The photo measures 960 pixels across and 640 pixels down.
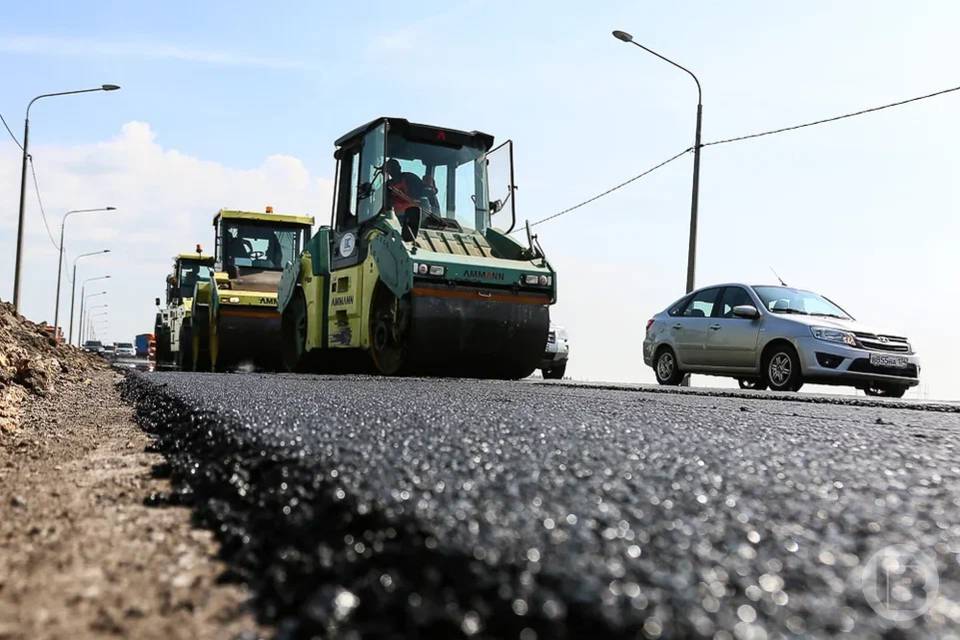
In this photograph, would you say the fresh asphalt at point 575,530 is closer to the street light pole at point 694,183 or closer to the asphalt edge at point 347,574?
the asphalt edge at point 347,574

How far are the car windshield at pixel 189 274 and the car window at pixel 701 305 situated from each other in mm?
12476

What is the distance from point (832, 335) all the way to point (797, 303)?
84 cm

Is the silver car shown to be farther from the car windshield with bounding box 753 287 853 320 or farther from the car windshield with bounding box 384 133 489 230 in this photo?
the car windshield with bounding box 384 133 489 230

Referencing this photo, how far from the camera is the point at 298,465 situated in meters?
1.98

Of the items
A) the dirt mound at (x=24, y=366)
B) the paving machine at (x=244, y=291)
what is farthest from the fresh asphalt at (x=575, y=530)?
the paving machine at (x=244, y=291)

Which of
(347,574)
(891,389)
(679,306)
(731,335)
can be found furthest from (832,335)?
(347,574)

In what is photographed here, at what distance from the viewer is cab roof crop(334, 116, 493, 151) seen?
10.4 m

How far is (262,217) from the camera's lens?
15.9m

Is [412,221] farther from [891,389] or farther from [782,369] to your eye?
[891,389]

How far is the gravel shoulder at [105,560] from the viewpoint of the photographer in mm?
1287

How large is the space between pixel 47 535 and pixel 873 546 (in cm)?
157

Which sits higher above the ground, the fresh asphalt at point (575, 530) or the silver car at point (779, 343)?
the silver car at point (779, 343)

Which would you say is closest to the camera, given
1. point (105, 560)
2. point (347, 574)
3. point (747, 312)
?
point (347, 574)

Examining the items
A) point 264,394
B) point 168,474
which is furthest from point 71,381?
point 168,474
